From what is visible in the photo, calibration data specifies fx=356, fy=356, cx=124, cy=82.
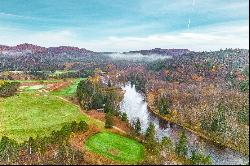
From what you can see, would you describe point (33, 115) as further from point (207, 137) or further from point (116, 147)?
point (207, 137)

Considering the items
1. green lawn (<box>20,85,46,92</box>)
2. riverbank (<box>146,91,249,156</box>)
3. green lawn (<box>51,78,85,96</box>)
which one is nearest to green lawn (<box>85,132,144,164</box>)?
riverbank (<box>146,91,249,156</box>)

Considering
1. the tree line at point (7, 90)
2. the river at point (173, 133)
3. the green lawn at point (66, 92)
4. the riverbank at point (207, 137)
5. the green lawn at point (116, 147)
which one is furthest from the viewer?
the green lawn at point (66, 92)

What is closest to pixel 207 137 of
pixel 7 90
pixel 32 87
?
pixel 7 90

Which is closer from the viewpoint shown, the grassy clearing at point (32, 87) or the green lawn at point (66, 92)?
the green lawn at point (66, 92)

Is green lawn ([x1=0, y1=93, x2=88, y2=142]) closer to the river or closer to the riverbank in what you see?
the river

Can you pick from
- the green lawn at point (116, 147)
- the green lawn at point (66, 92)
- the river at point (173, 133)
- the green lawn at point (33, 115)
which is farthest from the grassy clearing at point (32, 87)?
the green lawn at point (116, 147)

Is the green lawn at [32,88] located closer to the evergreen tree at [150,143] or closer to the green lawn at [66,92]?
the green lawn at [66,92]

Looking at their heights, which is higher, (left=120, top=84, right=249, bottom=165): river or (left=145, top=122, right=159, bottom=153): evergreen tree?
(left=145, top=122, right=159, bottom=153): evergreen tree

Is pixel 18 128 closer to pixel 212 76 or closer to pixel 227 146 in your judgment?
pixel 227 146
